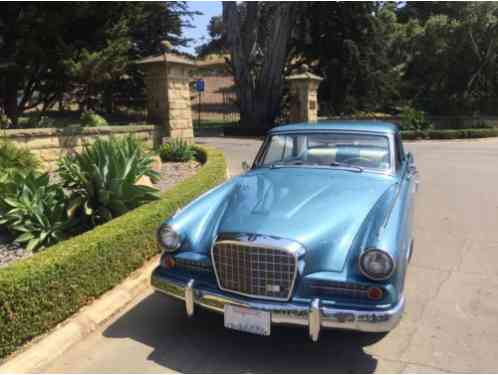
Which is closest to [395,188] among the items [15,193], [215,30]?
[15,193]

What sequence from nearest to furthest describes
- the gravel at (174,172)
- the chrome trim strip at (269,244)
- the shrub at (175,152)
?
the chrome trim strip at (269,244)
the gravel at (174,172)
the shrub at (175,152)

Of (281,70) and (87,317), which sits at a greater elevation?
(281,70)

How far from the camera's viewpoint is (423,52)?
90.9 ft

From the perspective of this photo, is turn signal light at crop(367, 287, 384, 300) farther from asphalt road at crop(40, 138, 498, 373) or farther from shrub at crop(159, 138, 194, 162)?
shrub at crop(159, 138, 194, 162)

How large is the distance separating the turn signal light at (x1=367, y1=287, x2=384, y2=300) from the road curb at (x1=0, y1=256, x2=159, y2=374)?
88.5 inches

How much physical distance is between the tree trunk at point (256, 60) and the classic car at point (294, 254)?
18705 mm

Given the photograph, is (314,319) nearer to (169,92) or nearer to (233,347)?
(233,347)

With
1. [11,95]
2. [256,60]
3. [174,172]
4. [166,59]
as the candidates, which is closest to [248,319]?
[174,172]

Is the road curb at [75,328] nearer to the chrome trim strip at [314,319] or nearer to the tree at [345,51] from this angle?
the chrome trim strip at [314,319]

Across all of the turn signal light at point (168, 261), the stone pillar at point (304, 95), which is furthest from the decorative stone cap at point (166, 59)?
the stone pillar at point (304, 95)

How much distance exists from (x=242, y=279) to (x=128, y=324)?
125cm

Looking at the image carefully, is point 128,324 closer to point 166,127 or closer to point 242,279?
point 242,279

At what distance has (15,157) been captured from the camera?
701 centimetres

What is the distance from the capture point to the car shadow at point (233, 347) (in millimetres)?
3133
